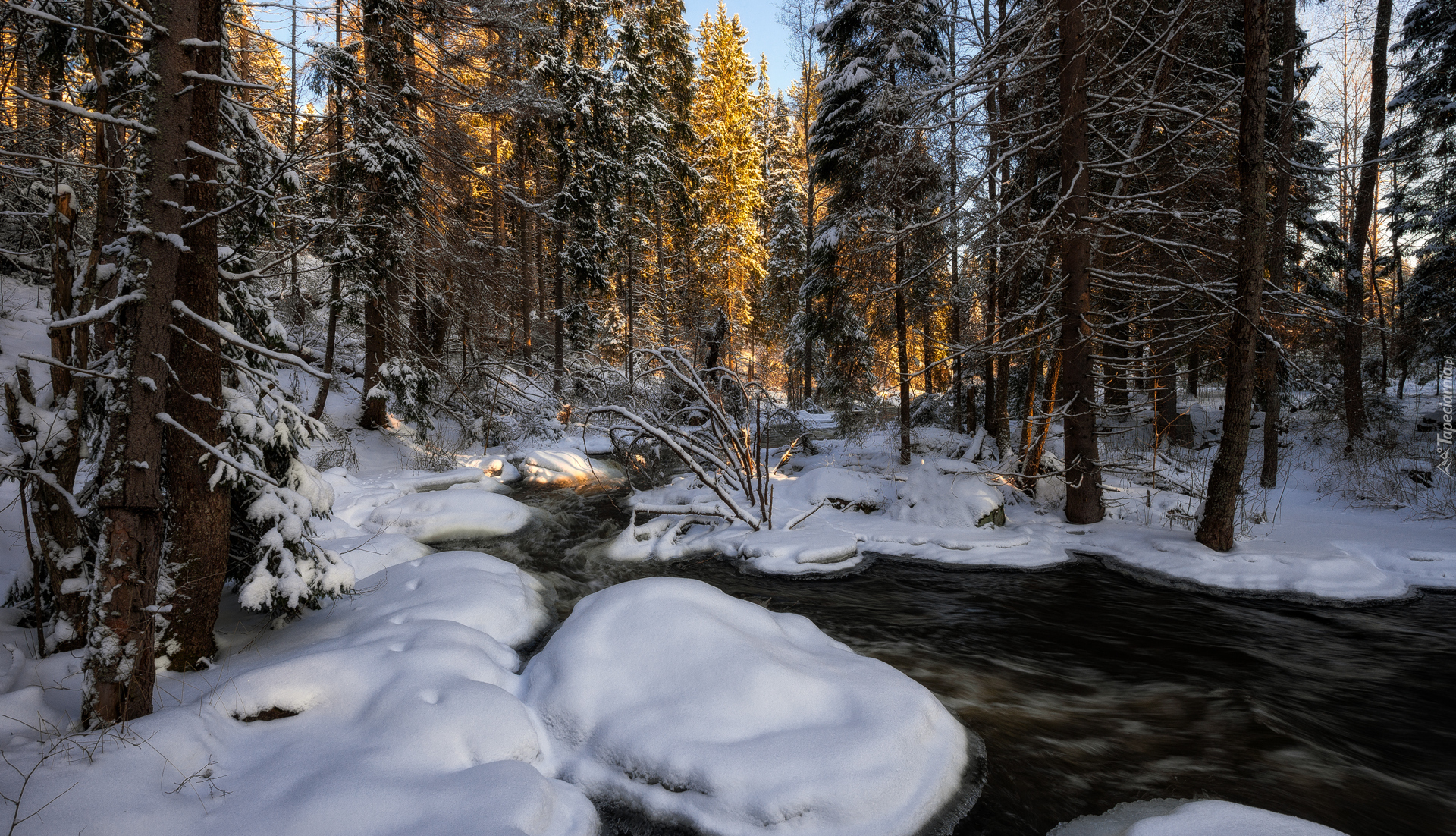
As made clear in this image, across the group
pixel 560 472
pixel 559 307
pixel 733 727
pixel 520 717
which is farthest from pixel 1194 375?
pixel 520 717

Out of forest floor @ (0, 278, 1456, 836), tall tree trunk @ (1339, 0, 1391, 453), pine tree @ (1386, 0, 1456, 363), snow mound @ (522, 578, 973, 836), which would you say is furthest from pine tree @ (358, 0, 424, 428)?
pine tree @ (1386, 0, 1456, 363)

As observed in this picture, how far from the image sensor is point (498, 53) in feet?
28.2

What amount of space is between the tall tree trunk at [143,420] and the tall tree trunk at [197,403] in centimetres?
44

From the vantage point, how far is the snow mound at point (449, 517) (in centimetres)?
841

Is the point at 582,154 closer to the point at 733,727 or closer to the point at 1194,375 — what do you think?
the point at 733,727

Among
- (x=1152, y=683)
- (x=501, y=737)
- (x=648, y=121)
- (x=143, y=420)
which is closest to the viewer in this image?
(x=143, y=420)

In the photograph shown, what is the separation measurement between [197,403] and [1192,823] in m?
5.92

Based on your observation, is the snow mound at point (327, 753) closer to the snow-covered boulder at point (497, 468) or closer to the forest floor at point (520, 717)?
the forest floor at point (520, 717)

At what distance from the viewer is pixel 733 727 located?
3469 millimetres

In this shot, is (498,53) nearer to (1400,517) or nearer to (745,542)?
(745,542)

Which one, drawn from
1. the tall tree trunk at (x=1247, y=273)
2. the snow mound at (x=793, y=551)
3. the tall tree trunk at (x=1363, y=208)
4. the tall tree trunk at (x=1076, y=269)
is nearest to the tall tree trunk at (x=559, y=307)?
the snow mound at (x=793, y=551)

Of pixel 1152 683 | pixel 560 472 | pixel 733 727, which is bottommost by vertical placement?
pixel 1152 683

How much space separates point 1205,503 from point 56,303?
10803 millimetres

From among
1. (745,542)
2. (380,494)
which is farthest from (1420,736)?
(380,494)
